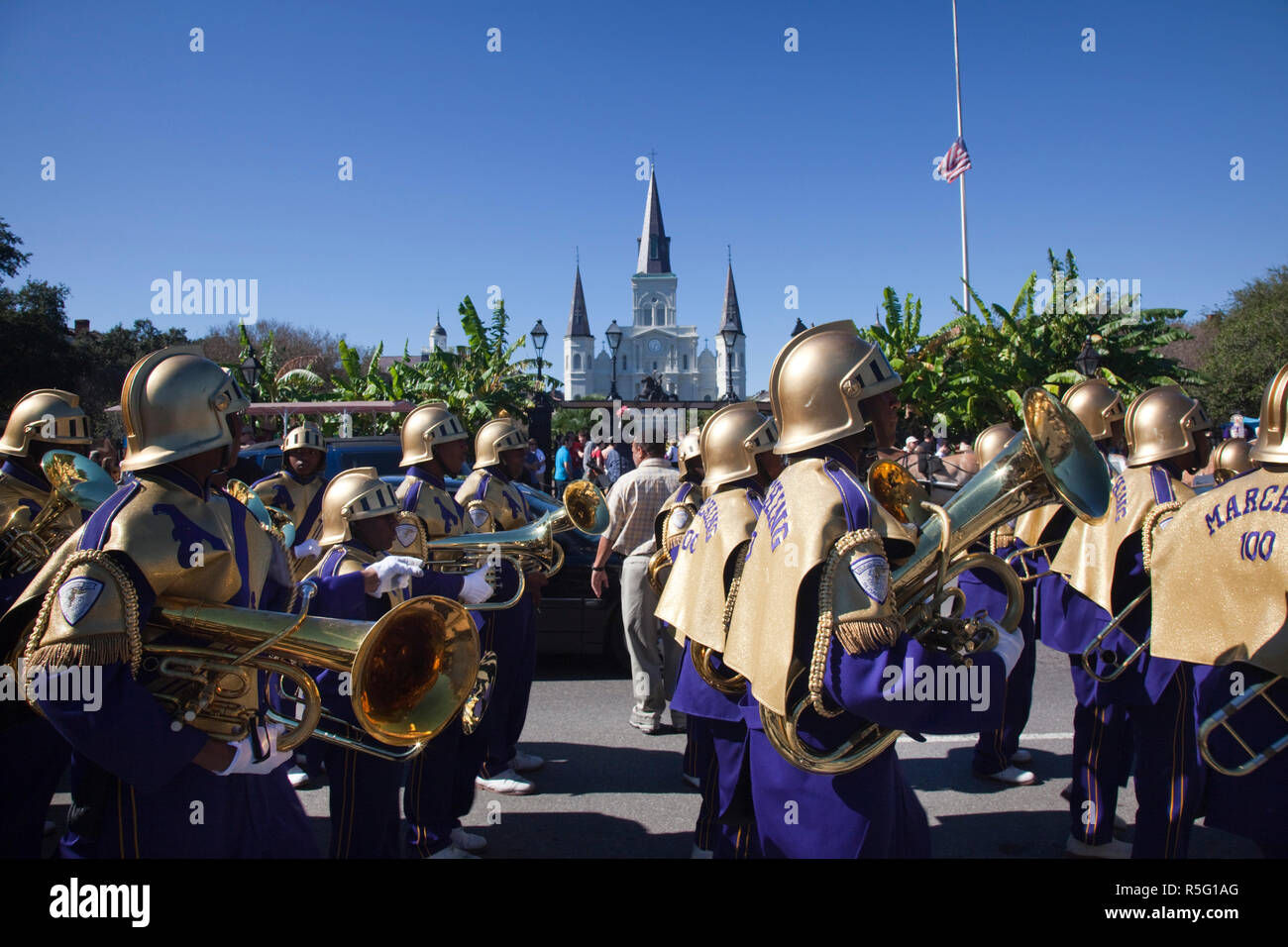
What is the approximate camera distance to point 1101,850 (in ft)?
13.6

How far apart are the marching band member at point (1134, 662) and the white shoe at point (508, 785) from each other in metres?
2.98

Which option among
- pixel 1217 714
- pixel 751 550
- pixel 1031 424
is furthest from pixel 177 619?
pixel 1217 714

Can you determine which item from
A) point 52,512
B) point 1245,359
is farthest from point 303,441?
point 1245,359

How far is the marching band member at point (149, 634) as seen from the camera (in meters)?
2.16

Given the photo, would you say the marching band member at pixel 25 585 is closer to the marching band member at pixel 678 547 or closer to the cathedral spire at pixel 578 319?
the marching band member at pixel 678 547

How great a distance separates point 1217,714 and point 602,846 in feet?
9.50

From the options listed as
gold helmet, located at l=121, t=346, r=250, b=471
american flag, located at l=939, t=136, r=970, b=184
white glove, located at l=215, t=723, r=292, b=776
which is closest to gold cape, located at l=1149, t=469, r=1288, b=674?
white glove, located at l=215, t=723, r=292, b=776

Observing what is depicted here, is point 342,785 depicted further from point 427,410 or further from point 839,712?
point 427,410

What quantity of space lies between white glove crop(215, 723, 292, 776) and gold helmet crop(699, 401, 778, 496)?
245 cm

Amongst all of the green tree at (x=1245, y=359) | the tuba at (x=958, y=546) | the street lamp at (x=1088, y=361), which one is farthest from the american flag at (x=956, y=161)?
the tuba at (x=958, y=546)

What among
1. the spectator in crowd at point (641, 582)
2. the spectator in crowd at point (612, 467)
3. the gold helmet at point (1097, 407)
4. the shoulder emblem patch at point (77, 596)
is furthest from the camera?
the spectator in crowd at point (612, 467)

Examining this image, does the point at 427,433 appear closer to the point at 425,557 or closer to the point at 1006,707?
the point at 425,557

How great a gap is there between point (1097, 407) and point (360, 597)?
4.12 metres

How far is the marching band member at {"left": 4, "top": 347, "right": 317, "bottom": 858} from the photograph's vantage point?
216 centimetres
